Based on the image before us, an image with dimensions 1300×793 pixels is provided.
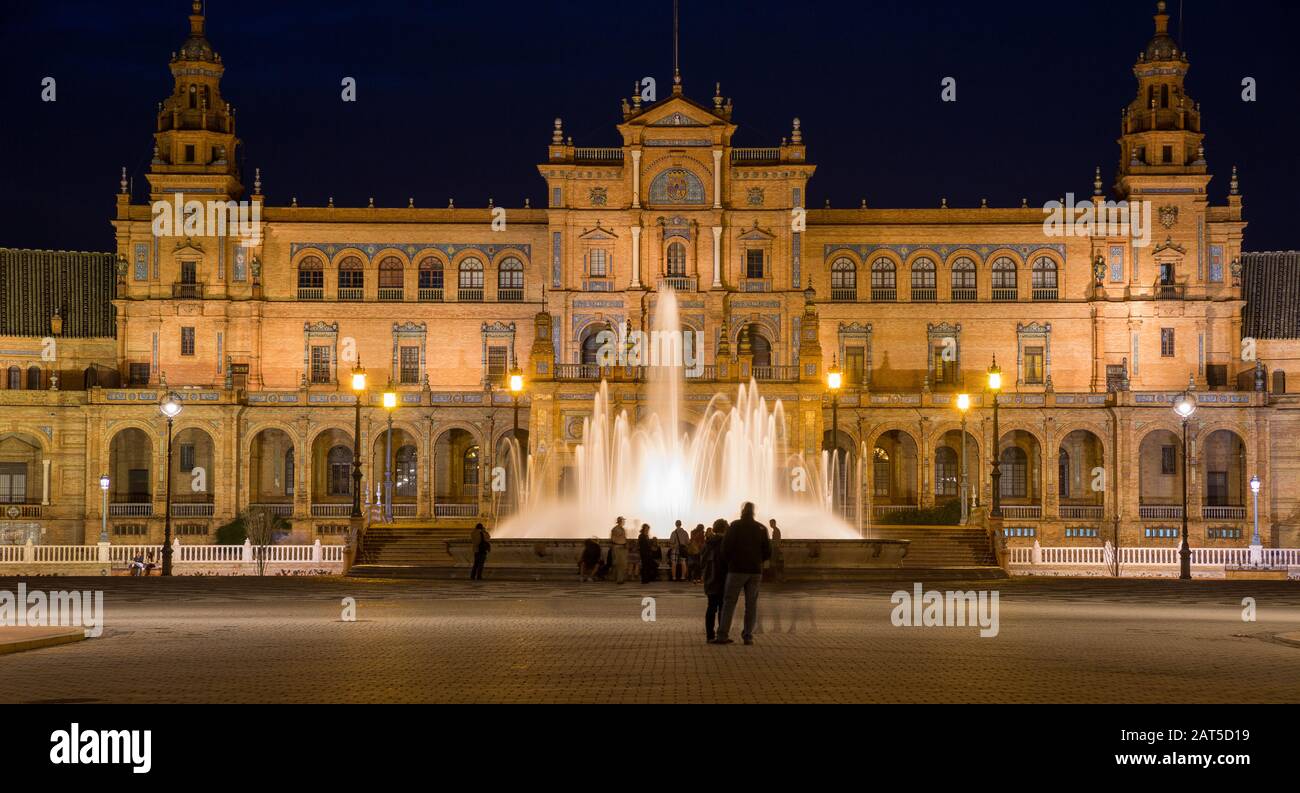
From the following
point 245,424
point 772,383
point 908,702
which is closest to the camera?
point 908,702

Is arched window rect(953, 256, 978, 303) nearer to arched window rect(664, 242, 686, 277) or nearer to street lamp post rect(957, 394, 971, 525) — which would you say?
street lamp post rect(957, 394, 971, 525)

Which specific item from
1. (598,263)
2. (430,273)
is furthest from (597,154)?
(430,273)

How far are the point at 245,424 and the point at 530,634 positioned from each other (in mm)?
51941

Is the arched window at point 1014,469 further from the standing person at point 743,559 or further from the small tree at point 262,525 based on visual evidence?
the standing person at point 743,559

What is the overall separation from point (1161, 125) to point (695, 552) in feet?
157

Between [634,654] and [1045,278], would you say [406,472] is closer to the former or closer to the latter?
[1045,278]

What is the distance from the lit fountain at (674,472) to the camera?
161 feet

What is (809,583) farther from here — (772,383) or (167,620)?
(772,383)

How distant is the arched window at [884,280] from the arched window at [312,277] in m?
26.6

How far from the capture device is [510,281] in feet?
257

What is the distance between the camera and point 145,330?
76500 mm

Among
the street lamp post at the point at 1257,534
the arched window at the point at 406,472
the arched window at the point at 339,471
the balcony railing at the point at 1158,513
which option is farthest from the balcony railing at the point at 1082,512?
the arched window at the point at 339,471

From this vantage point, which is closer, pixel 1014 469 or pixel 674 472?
pixel 674 472

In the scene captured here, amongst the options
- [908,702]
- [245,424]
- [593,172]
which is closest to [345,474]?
[245,424]
